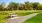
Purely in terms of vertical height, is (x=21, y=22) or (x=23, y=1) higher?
(x=23, y=1)

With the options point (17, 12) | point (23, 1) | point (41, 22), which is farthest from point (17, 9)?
point (41, 22)

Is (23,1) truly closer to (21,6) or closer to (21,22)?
(21,6)

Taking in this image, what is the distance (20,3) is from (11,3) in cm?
33

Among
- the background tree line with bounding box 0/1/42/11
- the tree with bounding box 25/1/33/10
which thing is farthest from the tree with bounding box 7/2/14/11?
the tree with bounding box 25/1/33/10

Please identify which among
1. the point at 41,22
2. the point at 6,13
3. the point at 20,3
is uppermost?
the point at 20,3

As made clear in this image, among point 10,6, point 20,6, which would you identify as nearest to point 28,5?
point 20,6

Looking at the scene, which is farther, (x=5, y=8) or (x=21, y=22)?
(x=5, y=8)

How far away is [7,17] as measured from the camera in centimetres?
399

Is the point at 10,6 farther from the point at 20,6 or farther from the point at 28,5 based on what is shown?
the point at 28,5

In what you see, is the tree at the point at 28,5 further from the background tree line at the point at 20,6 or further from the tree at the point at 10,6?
the tree at the point at 10,6

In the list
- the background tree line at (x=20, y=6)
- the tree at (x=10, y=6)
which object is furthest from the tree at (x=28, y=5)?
the tree at (x=10, y=6)

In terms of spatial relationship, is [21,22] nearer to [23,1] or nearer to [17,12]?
[17,12]

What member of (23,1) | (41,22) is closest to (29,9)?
(23,1)

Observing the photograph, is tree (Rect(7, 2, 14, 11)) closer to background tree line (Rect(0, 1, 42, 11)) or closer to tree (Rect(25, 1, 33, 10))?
background tree line (Rect(0, 1, 42, 11))
